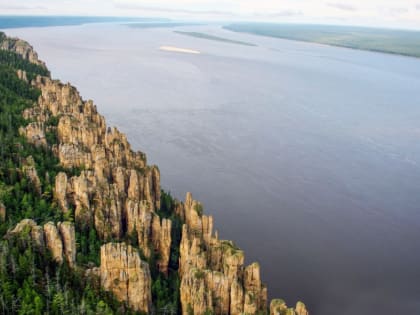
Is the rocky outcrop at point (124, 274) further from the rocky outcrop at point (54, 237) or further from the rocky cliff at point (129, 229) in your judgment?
the rocky outcrop at point (54, 237)

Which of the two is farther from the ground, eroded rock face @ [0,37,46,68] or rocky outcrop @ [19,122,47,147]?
eroded rock face @ [0,37,46,68]

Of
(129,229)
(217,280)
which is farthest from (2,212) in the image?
(217,280)

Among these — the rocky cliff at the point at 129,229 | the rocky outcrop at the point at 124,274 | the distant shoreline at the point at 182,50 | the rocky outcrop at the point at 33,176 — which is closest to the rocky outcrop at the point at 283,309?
the rocky cliff at the point at 129,229

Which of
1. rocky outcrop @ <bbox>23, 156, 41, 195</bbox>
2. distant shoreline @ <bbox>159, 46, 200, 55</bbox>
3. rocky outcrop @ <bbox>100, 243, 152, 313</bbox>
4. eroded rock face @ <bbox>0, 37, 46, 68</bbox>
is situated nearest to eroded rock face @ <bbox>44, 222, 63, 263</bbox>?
rocky outcrop @ <bbox>100, 243, 152, 313</bbox>

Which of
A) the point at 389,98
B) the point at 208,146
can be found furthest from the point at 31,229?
the point at 389,98

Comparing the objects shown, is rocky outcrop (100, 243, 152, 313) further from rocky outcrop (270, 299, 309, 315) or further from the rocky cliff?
rocky outcrop (270, 299, 309, 315)

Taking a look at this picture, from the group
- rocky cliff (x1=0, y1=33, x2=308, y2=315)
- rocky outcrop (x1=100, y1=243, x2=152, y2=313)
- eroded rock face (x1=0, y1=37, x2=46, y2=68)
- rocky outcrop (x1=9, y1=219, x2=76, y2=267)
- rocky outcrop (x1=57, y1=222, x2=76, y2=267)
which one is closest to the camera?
rocky outcrop (x1=100, y1=243, x2=152, y2=313)

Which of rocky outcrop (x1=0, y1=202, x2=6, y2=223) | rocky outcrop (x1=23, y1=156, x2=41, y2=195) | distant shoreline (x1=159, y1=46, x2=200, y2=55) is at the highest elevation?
distant shoreline (x1=159, y1=46, x2=200, y2=55)
